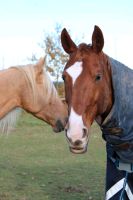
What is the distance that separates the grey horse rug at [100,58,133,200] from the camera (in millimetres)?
3064

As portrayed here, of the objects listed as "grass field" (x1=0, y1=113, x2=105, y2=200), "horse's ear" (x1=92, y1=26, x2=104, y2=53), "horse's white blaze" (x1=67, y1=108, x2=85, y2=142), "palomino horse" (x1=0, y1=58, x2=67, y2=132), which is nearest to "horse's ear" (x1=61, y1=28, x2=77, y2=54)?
"horse's ear" (x1=92, y1=26, x2=104, y2=53)

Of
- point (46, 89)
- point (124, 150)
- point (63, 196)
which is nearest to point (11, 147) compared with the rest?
point (63, 196)

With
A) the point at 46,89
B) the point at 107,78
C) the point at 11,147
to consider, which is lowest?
the point at 11,147

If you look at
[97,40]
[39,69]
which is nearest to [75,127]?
[97,40]

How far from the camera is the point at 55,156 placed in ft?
33.5

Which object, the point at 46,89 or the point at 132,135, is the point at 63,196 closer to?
the point at 46,89

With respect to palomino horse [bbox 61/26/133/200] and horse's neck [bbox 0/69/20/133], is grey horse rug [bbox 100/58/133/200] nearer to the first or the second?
palomino horse [bbox 61/26/133/200]

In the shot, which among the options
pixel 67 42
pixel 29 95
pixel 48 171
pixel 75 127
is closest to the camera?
pixel 75 127

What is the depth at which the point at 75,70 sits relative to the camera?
289cm

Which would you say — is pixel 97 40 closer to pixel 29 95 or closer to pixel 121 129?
pixel 121 129

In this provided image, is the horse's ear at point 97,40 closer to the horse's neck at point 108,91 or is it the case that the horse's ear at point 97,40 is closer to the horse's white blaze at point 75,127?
the horse's neck at point 108,91

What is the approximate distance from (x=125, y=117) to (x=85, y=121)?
0.45 m

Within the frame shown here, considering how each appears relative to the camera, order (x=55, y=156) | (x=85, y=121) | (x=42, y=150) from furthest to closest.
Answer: (x=42, y=150), (x=55, y=156), (x=85, y=121)

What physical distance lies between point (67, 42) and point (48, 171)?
5.42 meters
